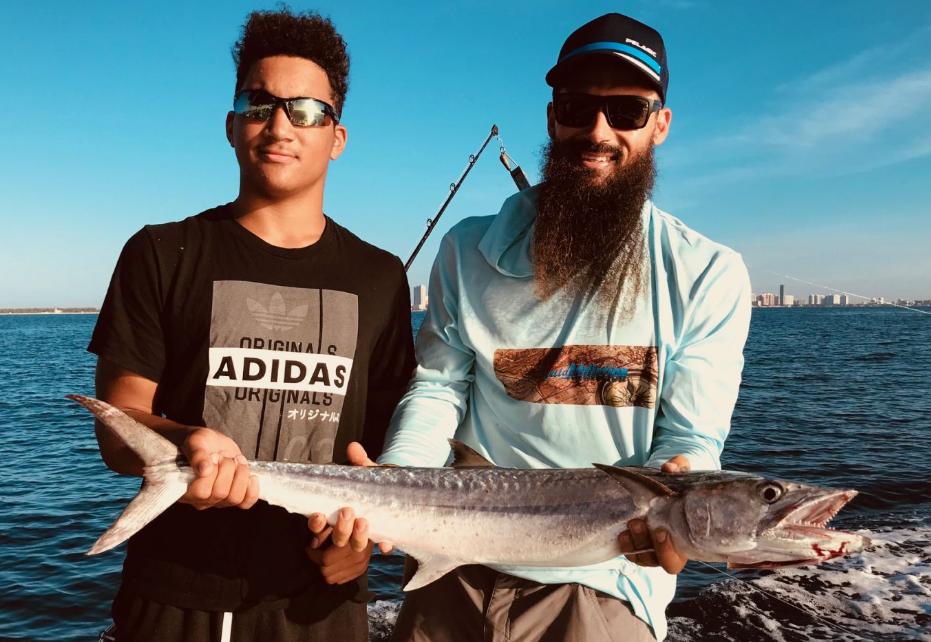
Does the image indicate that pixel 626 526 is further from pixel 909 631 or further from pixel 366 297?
pixel 909 631

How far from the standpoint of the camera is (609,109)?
13.5 ft

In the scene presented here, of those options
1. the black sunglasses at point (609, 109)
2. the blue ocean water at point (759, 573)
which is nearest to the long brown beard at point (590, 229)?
the black sunglasses at point (609, 109)

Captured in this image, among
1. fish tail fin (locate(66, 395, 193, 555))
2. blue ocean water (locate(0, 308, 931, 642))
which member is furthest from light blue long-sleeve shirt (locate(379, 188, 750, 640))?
blue ocean water (locate(0, 308, 931, 642))

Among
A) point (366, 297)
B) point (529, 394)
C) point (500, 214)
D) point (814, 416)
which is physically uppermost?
point (500, 214)

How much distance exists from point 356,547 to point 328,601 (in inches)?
Answer: 15.0

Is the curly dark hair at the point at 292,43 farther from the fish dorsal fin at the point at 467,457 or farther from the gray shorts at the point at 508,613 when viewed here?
the gray shorts at the point at 508,613

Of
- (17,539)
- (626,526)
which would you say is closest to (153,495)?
(626,526)

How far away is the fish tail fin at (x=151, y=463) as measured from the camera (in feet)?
10.3

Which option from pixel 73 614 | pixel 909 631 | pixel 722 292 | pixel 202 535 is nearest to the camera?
pixel 202 535

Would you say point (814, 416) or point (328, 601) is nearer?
point (328, 601)

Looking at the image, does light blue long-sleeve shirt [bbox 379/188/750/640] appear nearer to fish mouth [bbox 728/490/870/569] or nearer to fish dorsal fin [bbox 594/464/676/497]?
fish dorsal fin [bbox 594/464/676/497]

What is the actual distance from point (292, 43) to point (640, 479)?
9.50ft

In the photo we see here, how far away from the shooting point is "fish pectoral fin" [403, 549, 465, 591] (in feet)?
11.2

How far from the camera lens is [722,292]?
12.3ft
